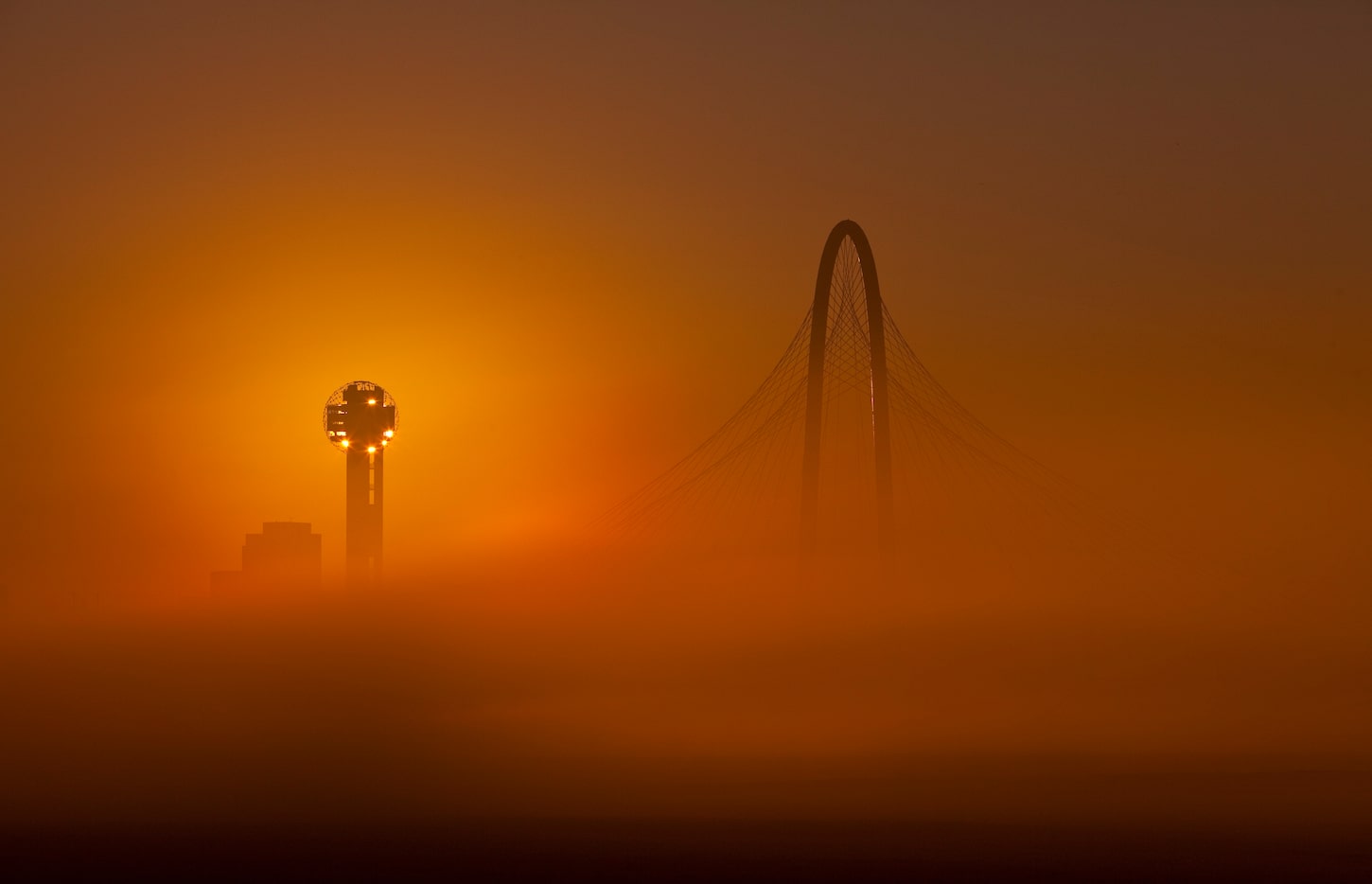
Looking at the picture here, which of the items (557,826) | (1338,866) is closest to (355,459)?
(557,826)

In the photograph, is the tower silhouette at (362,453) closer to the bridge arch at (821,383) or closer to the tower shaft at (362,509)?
the tower shaft at (362,509)

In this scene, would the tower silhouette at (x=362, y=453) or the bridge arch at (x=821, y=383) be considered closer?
the bridge arch at (x=821, y=383)

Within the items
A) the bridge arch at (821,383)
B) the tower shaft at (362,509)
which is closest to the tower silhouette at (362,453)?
the tower shaft at (362,509)

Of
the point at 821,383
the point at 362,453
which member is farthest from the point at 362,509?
the point at 821,383

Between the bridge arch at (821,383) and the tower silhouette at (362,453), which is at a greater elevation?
the tower silhouette at (362,453)

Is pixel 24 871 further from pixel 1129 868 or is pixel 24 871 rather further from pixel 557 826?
pixel 1129 868

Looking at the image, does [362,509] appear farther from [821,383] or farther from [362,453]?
[821,383]

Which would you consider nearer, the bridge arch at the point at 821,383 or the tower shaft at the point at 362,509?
the bridge arch at the point at 821,383

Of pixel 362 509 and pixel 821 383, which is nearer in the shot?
pixel 821 383

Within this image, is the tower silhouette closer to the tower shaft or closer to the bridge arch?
the tower shaft

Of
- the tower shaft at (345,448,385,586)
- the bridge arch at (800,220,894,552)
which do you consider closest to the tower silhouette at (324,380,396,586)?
the tower shaft at (345,448,385,586)
